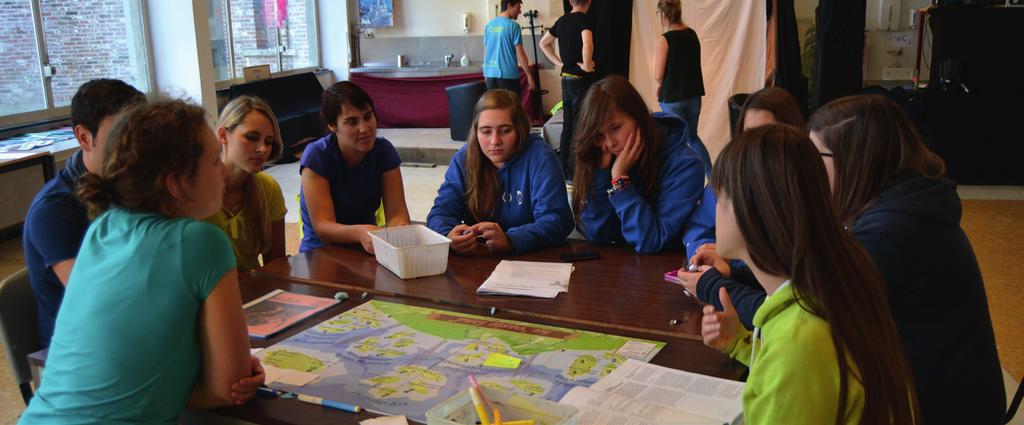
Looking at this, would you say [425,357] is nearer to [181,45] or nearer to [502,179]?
[502,179]

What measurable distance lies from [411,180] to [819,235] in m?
6.11

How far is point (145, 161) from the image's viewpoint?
140cm

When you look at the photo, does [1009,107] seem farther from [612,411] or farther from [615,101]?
[612,411]

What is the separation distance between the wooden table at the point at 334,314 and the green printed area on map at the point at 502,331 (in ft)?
0.15

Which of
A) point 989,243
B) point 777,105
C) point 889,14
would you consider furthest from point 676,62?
point 889,14

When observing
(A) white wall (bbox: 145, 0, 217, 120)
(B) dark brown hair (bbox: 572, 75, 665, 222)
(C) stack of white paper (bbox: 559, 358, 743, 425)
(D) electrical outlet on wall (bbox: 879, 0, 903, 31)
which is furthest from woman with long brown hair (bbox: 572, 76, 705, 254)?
(D) electrical outlet on wall (bbox: 879, 0, 903, 31)

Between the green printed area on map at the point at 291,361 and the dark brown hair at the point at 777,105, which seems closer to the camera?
the green printed area on map at the point at 291,361

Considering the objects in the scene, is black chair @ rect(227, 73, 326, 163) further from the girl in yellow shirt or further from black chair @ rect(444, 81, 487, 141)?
the girl in yellow shirt

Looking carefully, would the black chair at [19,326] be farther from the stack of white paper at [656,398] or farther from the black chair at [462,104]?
the black chair at [462,104]

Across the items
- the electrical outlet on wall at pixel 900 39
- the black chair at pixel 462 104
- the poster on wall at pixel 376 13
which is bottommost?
the black chair at pixel 462 104

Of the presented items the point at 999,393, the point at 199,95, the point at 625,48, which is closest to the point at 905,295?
the point at 999,393

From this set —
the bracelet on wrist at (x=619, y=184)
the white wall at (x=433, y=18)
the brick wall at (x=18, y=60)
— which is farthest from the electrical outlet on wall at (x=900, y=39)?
the brick wall at (x=18, y=60)

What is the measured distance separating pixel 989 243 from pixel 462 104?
4921mm

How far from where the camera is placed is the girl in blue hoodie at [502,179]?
276 centimetres
